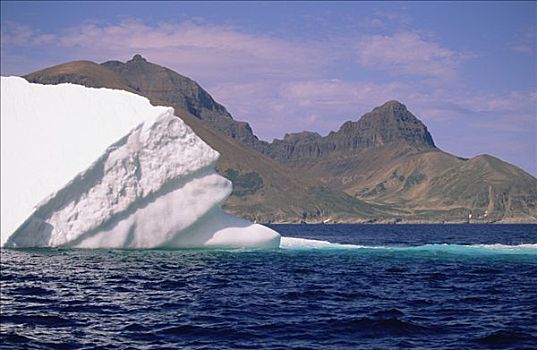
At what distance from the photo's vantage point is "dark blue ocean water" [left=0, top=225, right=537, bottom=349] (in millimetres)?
15492

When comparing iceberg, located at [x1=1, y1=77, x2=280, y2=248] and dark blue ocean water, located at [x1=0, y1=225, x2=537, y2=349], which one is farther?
iceberg, located at [x1=1, y1=77, x2=280, y2=248]

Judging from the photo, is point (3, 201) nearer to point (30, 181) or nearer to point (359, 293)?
point (30, 181)

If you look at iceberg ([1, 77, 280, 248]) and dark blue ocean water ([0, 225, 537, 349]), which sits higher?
iceberg ([1, 77, 280, 248])

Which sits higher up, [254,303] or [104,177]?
[104,177]

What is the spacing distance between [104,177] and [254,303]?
20.1 meters

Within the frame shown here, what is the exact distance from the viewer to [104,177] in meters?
38.2

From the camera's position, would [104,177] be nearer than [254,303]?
No

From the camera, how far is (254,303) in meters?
20.9

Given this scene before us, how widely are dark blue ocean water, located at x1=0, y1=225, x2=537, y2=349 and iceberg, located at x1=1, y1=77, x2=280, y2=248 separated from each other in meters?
2.16

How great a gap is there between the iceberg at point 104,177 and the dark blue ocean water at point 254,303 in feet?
7.08

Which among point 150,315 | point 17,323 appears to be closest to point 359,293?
point 150,315

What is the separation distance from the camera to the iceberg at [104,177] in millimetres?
36500

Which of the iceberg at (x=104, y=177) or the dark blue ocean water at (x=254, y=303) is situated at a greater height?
the iceberg at (x=104, y=177)

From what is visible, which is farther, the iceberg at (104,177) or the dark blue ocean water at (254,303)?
the iceberg at (104,177)
